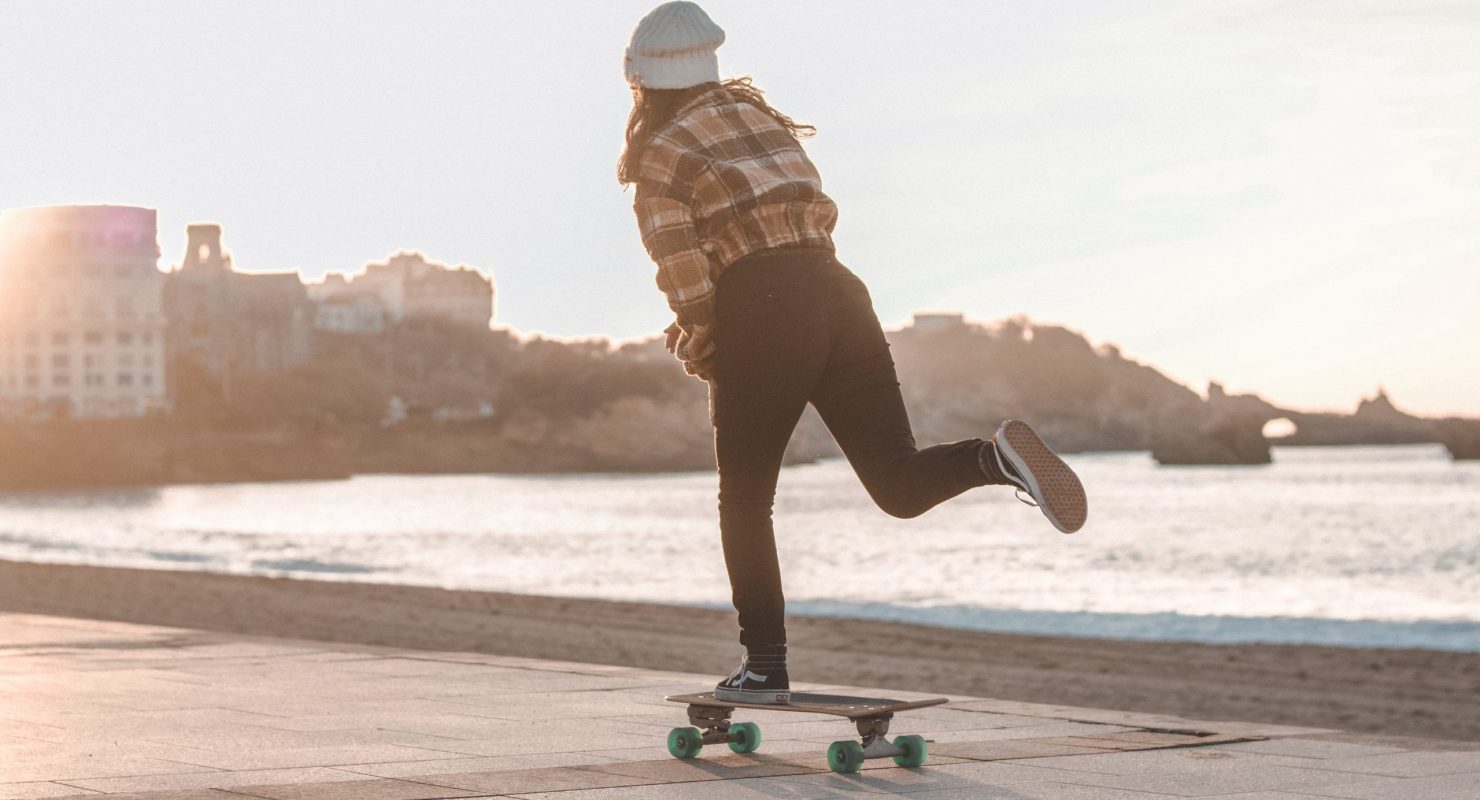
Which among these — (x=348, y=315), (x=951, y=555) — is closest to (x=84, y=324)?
(x=348, y=315)

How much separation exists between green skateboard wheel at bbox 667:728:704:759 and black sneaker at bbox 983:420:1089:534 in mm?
1025

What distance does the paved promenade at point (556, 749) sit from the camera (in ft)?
11.7

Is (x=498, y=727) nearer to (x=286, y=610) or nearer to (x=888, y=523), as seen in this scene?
(x=286, y=610)

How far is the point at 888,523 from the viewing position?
5344 cm

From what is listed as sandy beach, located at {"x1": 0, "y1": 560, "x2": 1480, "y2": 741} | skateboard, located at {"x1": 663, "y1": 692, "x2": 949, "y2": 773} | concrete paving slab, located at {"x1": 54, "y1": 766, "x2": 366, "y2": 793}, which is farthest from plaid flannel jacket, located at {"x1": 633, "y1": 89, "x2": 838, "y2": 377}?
sandy beach, located at {"x1": 0, "y1": 560, "x2": 1480, "y2": 741}

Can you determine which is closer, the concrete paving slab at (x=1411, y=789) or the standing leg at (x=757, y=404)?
the concrete paving slab at (x=1411, y=789)

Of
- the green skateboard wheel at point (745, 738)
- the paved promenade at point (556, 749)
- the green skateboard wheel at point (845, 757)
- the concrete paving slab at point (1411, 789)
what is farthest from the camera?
the green skateboard wheel at point (745, 738)

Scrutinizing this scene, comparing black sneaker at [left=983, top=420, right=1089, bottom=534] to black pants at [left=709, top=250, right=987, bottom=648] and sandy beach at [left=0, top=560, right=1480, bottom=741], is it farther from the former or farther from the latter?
sandy beach at [left=0, top=560, right=1480, bottom=741]

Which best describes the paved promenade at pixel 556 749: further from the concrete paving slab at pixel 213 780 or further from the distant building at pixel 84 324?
the distant building at pixel 84 324

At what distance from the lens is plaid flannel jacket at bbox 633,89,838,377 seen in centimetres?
381

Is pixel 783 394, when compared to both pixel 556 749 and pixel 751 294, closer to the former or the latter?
pixel 751 294

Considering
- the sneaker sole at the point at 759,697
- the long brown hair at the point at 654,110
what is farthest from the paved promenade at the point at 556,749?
the long brown hair at the point at 654,110

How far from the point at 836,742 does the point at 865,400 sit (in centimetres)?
76

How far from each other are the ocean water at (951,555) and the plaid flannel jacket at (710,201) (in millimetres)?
12950
